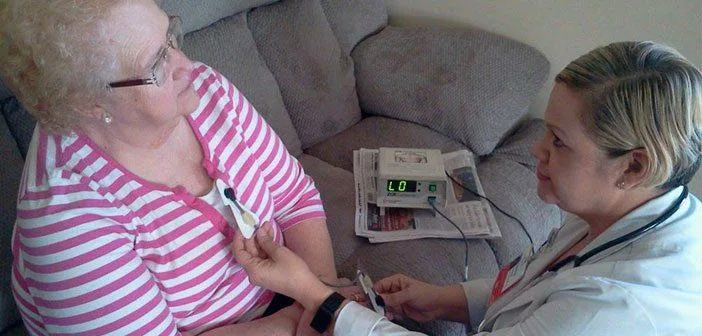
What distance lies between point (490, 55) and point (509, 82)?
0.41ft

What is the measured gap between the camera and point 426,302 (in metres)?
1.26

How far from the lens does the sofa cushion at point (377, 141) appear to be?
194 centimetres

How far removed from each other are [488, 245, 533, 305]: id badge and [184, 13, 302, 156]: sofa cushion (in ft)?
2.84

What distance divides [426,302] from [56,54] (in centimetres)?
85

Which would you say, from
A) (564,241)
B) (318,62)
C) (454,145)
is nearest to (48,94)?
(564,241)

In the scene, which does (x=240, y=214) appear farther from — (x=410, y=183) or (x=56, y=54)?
(x=410, y=183)

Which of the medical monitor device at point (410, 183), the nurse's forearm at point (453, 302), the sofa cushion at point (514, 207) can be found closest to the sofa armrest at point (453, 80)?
the sofa cushion at point (514, 207)

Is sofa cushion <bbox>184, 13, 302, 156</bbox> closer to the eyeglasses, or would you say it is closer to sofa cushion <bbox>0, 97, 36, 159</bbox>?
sofa cushion <bbox>0, 97, 36, 159</bbox>

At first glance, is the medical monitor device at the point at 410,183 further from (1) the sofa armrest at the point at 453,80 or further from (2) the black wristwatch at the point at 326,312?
(2) the black wristwatch at the point at 326,312

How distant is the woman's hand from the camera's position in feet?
3.62

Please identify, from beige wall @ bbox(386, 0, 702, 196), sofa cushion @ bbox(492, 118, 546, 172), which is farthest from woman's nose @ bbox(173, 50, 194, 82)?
beige wall @ bbox(386, 0, 702, 196)

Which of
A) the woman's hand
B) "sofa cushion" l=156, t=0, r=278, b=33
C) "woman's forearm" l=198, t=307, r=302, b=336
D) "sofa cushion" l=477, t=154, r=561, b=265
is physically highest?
"sofa cushion" l=156, t=0, r=278, b=33

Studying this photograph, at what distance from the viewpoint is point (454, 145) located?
1979 mm

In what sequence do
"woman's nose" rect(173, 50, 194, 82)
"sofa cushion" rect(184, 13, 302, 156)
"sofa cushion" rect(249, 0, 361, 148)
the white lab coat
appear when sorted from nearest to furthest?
the white lab coat < "woman's nose" rect(173, 50, 194, 82) < "sofa cushion" rect(184, 13, 302, 156) < "sofa cushion" rect(249, 0, 361, 148)
